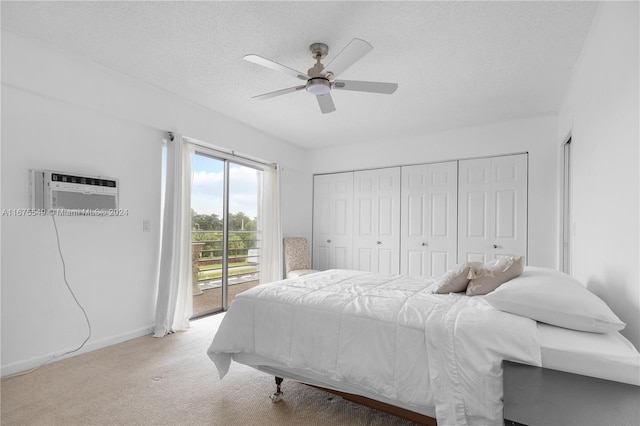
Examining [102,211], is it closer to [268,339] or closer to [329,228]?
[268,339]

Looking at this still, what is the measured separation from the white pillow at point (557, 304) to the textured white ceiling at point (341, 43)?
174cm

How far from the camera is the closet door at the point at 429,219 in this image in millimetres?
4512

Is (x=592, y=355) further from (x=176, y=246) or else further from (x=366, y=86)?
(x=176, y=246)

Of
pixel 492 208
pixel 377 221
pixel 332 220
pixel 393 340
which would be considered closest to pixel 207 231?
pixel 332 220

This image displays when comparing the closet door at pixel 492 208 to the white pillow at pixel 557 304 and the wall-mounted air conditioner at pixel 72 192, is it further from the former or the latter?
the wall-mounted air conditioner at pixel 72 192

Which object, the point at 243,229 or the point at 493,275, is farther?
the point at 243,229

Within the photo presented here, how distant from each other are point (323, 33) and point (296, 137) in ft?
9.12

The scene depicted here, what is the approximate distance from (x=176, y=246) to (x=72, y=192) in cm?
111

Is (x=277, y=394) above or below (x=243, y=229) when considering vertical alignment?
below

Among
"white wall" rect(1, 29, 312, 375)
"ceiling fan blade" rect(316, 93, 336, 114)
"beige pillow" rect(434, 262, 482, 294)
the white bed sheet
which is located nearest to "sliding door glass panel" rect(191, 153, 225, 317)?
"white wall" rect(1, 29, 312, 375)

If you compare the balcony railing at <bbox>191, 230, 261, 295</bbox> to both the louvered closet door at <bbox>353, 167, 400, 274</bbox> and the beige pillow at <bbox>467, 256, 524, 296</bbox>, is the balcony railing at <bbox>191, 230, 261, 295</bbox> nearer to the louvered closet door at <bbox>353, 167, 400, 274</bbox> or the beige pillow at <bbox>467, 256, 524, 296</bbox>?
the louvered closet door at <bbox>353, 167, 400, 274</bbox>

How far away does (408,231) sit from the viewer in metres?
4.83

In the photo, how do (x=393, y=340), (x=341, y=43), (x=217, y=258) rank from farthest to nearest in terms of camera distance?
(x=217, y=258) < (x=341, y=43) < (x=393, y=340)

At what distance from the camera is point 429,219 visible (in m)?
4.66
